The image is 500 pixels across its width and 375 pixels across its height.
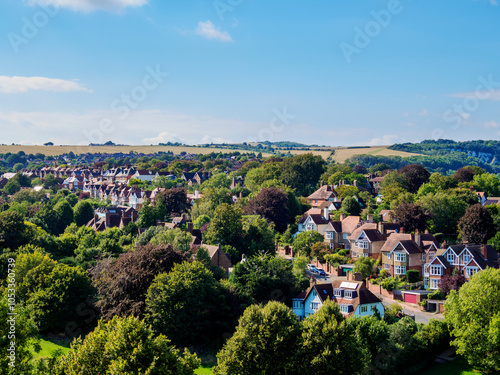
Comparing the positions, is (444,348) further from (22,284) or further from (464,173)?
(464,173)

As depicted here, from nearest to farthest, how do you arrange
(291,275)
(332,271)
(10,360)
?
1. (10,360)
2. (291,275)
3. (332,271)

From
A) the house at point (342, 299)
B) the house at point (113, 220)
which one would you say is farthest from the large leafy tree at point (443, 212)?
the house at point (113, 220)

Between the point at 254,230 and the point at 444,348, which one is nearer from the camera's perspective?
the point at 444,348

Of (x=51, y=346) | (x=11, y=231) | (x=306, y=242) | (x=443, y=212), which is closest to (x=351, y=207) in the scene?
(x=443, y=212)

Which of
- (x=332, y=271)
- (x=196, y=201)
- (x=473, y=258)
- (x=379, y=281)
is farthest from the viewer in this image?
(x=196, y=201)

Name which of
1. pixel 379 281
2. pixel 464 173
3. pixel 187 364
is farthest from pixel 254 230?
pixel 464 173

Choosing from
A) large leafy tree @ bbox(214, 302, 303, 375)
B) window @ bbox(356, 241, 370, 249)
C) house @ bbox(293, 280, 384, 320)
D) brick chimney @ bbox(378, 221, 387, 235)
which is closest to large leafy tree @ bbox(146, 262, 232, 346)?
house @ bbox(293, 280, 384, 320)
